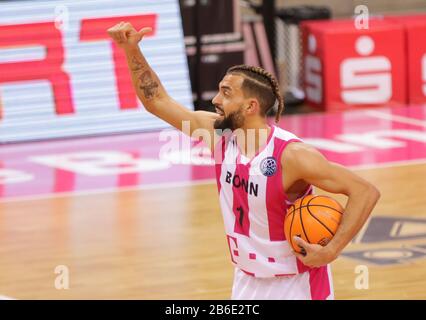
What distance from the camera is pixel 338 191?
584cm

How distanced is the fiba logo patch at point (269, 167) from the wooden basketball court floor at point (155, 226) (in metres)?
2.86

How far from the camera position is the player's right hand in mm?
6048

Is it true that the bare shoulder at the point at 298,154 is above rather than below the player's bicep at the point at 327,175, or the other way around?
above

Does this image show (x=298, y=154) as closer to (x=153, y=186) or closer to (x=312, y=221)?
(x=312, y=221)

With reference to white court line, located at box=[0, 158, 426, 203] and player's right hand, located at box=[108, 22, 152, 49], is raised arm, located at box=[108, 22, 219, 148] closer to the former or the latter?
player's right hand, located at box=[108, 22, 152, 49]

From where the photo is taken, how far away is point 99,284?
912cm

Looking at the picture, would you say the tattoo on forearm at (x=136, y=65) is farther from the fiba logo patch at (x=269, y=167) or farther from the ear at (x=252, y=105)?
the fiba logo patch at (x=269, y=167)

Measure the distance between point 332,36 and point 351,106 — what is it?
982mm

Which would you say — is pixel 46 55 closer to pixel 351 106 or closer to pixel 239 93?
pixel 351 106

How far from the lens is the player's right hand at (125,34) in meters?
6.05

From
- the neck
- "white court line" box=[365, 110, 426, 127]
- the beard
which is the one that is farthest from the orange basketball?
"white court line" box=[365, 110, 426, 127]

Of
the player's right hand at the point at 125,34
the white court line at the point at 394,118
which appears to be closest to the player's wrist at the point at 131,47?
the player's right hand at the point at 125,34

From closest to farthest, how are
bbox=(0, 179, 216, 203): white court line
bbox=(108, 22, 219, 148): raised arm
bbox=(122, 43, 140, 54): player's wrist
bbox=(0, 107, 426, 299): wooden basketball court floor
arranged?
1. bbox=(122, 43, 140, 54): player's wrist
2. bbox=(108, 22, 219, 148): raised arm
3. bbox=(0, 107, 426, 299): wooden basketball court floor
4. bbox=(0, 179, 216, 203): white court line
